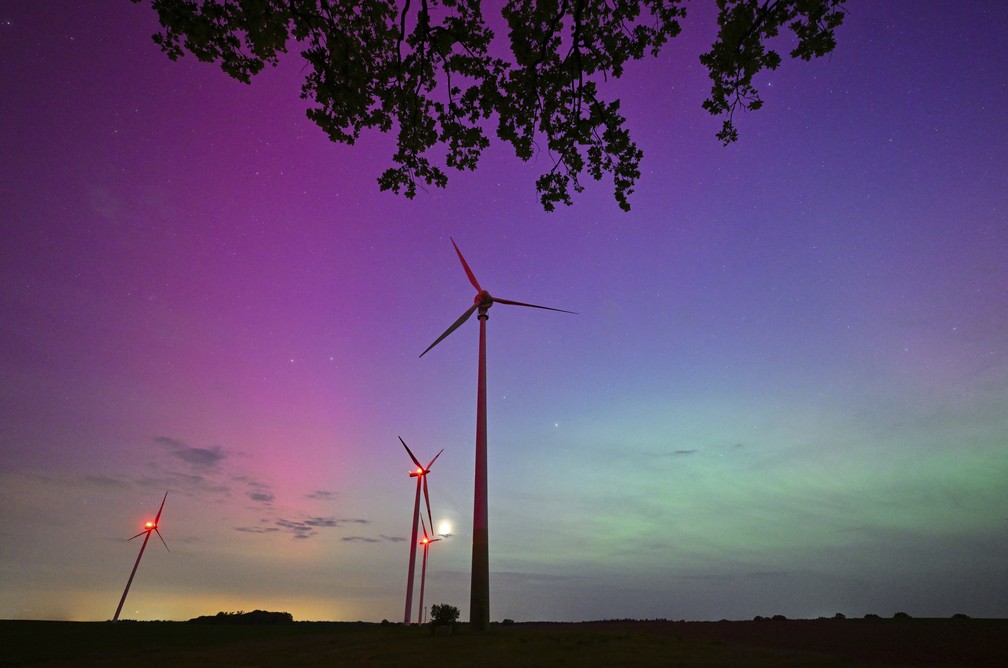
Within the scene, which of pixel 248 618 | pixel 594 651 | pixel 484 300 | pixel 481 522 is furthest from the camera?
pixel 248 618

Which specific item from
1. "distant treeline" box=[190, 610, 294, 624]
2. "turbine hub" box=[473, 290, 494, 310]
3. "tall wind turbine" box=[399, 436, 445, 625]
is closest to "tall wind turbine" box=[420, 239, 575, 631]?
"turbine hub" box=[473, 290, 494, 310]

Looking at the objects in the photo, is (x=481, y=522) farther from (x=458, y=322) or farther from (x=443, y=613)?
(x=458, y=322)

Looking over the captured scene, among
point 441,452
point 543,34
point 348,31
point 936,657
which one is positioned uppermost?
point 441,452

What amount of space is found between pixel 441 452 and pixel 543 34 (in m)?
67.6

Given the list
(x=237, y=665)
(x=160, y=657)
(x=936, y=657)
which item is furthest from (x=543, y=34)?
(x=160, y=657)

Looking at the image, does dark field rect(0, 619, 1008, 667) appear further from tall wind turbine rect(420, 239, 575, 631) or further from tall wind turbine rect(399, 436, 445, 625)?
tall wind turbine rect(399, 436, 445, 625)

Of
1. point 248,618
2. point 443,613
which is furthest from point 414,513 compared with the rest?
point 248,618

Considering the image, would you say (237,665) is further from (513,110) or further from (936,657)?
(936,657)

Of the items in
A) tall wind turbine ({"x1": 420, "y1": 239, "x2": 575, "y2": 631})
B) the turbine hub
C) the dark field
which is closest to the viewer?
the dark field

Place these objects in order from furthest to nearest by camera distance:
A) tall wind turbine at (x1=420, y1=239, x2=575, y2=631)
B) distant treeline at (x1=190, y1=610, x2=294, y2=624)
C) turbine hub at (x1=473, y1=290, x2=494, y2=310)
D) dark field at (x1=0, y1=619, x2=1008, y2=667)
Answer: distant treeline at (x1=190, y1=610, x2=294, y2=624) < turbine hub at (x1=473, y1=290, x2=494, y2=310) < tall wind turbine at (x1=420, y1=239, x2=575, y2=631) < dark field at (x1=0, y1=619, x2=1008, y2=667)

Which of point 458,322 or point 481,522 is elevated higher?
point 458,322

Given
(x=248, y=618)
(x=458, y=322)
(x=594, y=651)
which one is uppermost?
(x=458, y=322)

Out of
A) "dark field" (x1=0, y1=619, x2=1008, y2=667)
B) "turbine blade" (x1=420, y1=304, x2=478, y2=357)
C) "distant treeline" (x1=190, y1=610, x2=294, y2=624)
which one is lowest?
"dark field" (x1=0, y1=619, x2=1008, y2=667)

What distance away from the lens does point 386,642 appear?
2786 centimetres
